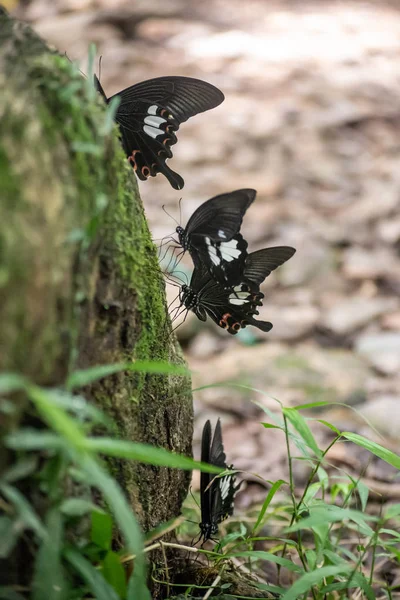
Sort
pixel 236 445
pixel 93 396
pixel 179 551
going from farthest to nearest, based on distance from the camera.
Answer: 1. pixel 236 445
2. pixel 179 551
3. pixel 93 396

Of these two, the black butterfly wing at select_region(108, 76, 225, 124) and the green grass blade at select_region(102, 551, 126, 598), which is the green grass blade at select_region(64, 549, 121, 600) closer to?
the green grass blade at select_region(102, 551, 126, 598)

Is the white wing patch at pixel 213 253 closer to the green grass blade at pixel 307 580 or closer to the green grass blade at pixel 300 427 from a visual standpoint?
the green grass blade at pixel 300 427

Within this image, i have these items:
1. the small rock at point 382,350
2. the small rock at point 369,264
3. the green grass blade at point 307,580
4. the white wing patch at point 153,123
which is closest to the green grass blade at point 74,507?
the green grass blade at point 307,580

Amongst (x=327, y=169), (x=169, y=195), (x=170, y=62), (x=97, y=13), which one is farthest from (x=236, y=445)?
(x=97, y=13)

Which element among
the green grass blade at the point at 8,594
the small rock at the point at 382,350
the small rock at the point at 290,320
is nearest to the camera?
the green grass blade at the point at 8,594

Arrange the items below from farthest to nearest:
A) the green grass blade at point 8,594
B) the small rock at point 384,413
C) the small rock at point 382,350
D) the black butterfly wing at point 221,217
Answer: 1. the small rock at point 382,350
2. the small rock at point 384,413
3. the black butterfly wing at point 221,217
4. the green grass blade at point 8,594

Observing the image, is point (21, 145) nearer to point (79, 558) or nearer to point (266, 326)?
point (79, 558)
